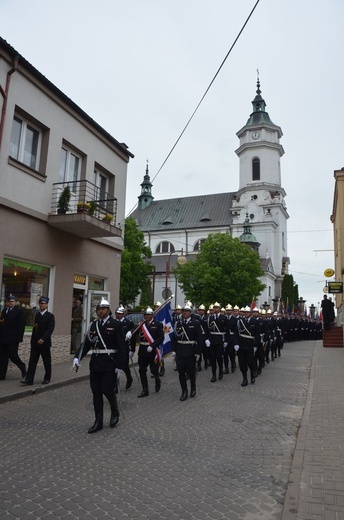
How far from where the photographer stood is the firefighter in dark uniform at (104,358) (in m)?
6.74

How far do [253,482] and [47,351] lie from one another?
6462 mm

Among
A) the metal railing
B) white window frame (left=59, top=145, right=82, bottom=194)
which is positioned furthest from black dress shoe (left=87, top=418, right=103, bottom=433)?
white window frame (left=59, top=145, right=82, bottom=194)

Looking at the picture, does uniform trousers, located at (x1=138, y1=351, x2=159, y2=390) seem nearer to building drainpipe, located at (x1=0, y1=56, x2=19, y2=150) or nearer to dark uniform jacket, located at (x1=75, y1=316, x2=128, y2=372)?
dark uniform jacket, located at (x1=75, y1=316, x2=128, y2=372)

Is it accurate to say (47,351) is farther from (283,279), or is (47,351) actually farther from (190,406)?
(283,279)

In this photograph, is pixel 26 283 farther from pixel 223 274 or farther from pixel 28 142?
pixel 223 274

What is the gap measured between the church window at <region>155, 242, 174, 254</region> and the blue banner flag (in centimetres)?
5957

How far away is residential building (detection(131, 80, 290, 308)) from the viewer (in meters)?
Result: 65.2

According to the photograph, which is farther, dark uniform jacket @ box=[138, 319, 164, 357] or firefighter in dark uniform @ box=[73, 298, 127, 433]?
dark uniform jacket @ box=[138, 319, 164, 357]

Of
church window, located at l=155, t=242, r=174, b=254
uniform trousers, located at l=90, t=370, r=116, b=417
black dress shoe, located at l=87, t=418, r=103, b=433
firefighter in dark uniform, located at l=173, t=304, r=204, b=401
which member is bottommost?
black dress shoe, located at l=87, t=418, r=103, b=433

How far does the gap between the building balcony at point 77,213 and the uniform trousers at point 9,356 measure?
4.37m

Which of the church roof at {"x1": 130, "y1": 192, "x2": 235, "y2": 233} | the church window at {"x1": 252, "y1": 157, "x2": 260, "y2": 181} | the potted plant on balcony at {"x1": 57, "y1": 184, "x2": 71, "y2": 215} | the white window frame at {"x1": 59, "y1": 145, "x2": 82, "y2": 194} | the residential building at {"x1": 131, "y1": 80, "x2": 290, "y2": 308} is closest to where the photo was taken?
the potted plant on balcony at {"x1": 57, "y1": 184, "x2": 71, "y2": 215}

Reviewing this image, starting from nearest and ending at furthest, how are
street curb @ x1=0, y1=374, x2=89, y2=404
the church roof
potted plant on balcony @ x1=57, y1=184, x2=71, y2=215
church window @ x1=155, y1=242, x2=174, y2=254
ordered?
street curb @ x1=0, y1=374, x2=89, y2=404 → potted plant on balcony @ x1=57, y1=184, x2=71, y2=215 → the church roof → church window @ x1=155, y1=242, x2=174, y2=254

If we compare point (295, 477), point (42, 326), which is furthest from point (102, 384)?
point (42, 326)

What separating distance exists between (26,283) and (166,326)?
4.23 meters
